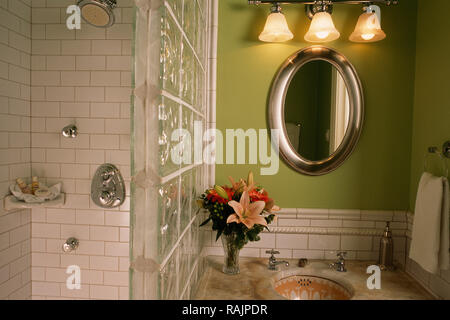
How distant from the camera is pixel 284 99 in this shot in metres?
1.46

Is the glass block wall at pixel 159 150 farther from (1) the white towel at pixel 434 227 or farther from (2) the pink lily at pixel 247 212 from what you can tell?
(1) the white towel at pixel 434 227

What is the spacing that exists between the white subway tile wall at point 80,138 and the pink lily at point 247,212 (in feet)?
2.54

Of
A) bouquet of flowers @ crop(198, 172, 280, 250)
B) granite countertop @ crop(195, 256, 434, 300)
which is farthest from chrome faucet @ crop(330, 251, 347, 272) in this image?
bouquet of flowers @ crop(198, 172, 280, 250)

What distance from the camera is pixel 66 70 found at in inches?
66.1

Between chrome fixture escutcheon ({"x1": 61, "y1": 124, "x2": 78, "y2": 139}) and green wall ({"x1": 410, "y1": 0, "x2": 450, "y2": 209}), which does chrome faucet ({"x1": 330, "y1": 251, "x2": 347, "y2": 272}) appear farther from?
chrome fixture escutcheon ({"x1": 61, "y1": 124, "x2": 78, "y2": 139})

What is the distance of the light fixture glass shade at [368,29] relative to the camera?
132cm

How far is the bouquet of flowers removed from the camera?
3.80 ft

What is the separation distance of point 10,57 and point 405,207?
208 centimetres

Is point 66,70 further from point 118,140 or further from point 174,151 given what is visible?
point 174,151

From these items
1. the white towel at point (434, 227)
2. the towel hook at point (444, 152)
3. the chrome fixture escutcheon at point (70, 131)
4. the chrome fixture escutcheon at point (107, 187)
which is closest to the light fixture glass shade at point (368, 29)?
the towel hook at point (444, 152)

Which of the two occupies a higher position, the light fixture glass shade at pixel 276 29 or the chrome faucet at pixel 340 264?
the light fixture glass shade at pixel 276 29

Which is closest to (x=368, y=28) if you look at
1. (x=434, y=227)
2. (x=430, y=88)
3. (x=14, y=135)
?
(x=430, y=88)

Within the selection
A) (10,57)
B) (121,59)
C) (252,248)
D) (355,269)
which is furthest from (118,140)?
(355,269)

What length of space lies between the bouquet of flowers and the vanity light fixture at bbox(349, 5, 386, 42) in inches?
31.8
